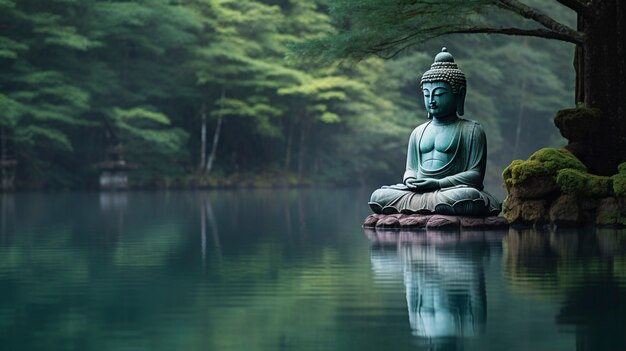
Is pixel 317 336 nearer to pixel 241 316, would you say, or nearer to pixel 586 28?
pixel 241 316

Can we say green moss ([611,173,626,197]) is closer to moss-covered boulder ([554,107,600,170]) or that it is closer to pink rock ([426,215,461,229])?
moss-covered boulder ([554,107,600,170])

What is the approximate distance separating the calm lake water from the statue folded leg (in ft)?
1.91

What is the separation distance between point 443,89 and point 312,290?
6.95m

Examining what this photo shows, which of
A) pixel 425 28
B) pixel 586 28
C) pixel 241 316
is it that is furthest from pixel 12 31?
pixel 241 316

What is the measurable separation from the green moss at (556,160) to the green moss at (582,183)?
0.62ft

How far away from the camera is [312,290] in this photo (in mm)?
Answer: 6914

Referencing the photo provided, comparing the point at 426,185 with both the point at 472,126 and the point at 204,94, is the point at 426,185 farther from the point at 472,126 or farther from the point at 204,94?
the point at 204,94

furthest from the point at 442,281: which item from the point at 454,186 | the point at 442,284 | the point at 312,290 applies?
the point at 454,186

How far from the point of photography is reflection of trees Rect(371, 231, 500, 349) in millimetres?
5320

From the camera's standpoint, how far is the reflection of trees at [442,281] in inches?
209

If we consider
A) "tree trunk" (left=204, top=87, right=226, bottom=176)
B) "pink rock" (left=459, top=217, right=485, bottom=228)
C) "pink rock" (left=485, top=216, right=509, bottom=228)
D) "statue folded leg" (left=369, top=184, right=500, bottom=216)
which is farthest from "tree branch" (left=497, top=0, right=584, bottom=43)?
"tree trunk" (left=204, top=87, right=226, bottom=176)

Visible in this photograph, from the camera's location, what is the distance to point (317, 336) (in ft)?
16.8

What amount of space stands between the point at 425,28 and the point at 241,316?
10028 mm

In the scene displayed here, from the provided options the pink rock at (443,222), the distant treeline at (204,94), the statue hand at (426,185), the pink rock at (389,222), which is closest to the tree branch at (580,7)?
the statue hand at (426,185)
